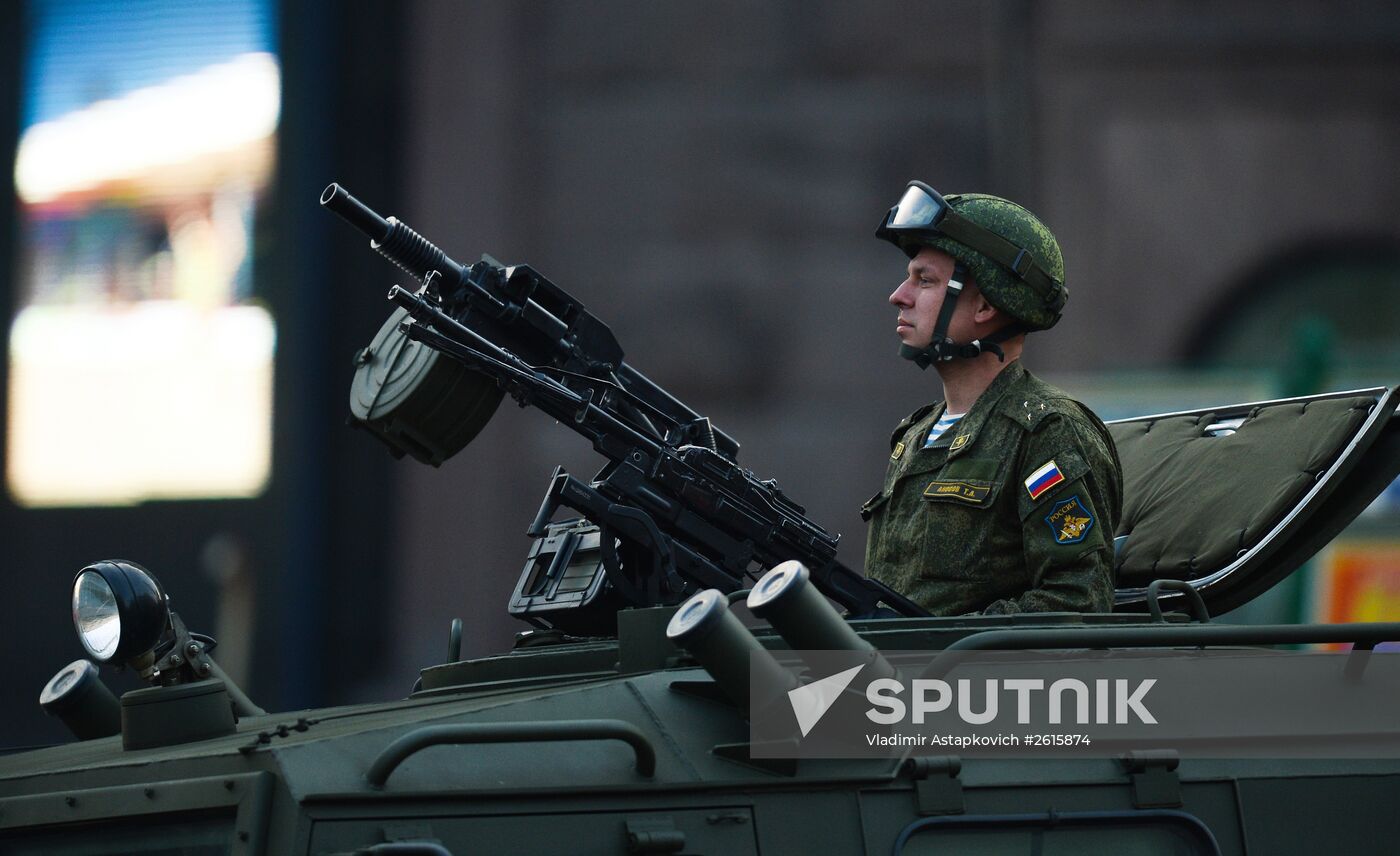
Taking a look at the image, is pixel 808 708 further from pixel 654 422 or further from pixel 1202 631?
pixel 654 422

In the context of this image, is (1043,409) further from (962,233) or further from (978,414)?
(962,233)

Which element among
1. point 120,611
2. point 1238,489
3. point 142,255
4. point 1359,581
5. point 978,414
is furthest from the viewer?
point 142,255

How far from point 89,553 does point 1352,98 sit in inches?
350

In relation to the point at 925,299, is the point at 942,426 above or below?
below

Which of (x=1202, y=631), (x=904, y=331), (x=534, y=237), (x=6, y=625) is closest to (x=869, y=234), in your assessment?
(x=534, y=237)

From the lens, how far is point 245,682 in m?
11.4

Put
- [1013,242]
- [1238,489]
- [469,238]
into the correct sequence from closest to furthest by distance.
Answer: [1013,242] → [1238,489] → [469,238]

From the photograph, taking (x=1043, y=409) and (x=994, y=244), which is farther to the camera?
(x=994, y=244)

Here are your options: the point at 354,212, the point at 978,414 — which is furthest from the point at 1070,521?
the point at 354,212

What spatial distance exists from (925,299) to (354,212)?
1348 millimetres

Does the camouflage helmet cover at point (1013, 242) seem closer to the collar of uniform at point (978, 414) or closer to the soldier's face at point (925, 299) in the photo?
the soldier's face at point (925, 299)

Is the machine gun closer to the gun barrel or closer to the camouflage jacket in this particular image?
the gun barrel

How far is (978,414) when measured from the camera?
4230mm

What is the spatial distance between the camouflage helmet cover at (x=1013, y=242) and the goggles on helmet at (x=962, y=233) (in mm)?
14
